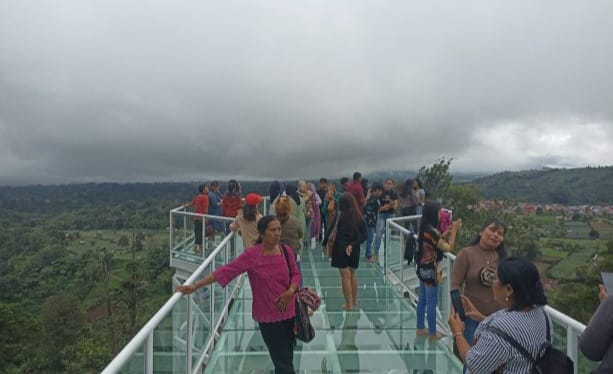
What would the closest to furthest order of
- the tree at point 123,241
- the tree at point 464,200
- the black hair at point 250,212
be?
the black hair at point 250,212, the tree at point 464,200, the tree at point 123,241

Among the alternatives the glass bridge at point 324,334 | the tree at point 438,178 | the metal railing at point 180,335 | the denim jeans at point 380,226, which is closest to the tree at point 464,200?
the tree at point 438,178

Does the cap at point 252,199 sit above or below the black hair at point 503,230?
above

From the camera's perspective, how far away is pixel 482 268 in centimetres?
373

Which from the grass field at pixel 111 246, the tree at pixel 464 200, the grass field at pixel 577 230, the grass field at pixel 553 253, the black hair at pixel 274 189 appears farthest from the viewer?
the grass field at pixel 577 230

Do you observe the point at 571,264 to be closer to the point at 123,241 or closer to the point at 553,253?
the point at 553,253

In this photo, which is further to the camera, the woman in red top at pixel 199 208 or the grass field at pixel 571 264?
the grass field at pixel 571 264

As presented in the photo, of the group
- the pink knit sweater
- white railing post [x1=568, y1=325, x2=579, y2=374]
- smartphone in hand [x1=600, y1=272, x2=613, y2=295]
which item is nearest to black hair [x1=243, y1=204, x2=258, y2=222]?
the pink knit sweater

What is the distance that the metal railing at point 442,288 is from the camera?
2723mm

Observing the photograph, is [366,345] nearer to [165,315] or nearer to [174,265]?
[165,315]

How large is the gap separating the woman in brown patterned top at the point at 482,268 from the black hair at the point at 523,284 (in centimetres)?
147

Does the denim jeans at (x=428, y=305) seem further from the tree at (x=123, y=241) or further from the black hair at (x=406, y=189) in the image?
the tree at (x=123, y=241)

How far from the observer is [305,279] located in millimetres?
8938

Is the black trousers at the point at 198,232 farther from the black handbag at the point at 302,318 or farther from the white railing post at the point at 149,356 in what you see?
the white railing post at the point at 149,356

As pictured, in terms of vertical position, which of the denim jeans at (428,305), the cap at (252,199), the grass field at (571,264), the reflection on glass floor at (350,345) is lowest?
the grass field at (571,264)
